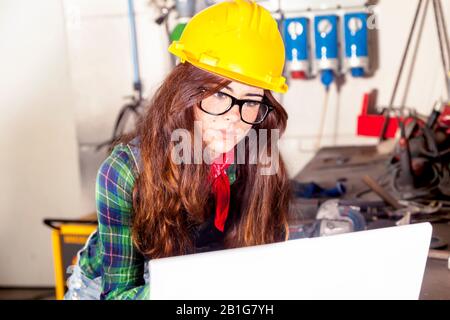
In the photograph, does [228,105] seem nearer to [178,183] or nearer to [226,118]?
[226,118]

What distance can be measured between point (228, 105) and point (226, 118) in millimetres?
21

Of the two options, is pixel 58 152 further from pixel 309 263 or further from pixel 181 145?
pixel 309 263

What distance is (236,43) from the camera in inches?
30.4

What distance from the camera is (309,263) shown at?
0.58 meters

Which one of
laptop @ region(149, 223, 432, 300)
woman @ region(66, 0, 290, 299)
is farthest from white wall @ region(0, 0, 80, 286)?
laptop @ region(149, 223, 432, 300)

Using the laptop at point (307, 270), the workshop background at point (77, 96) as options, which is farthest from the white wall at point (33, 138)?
the laptop at point (307, 270)

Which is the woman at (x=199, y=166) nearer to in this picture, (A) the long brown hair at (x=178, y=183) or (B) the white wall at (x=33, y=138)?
(A) the long brown hair at (x=178, y=183)

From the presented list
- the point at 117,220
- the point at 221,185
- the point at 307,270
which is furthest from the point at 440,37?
the point at 307,270

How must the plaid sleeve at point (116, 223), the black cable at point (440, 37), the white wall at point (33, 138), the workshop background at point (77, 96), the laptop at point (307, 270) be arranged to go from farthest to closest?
the white wall at point (33, 138) → the workshop background at point (77, 96) → the black cable at point (440, 37) → the plaid sleeve at point (116, 223) → the laptop at point (307, 270)

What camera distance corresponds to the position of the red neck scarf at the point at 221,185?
938 mm

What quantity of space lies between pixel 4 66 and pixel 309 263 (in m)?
2.24

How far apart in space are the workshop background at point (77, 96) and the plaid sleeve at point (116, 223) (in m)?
1.49
